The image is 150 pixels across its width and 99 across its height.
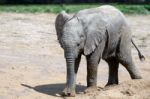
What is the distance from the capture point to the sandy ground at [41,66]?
1055 centimetres

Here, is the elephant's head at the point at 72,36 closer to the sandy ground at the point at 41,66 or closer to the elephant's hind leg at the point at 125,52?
the sandy ground at the point at 41,66

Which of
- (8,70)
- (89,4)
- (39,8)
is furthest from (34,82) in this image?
(89,4)

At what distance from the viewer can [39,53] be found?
1605 centimetres

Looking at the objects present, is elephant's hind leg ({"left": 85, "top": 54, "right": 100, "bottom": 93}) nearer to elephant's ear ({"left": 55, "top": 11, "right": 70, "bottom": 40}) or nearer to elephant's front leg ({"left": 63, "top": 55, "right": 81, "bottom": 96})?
elephant's front leg ({"left": 63, "top": 55, "right": 81, "bottom": 96})

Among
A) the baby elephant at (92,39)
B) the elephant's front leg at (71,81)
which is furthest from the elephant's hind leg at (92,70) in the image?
the elephant's front leg at (71,81)

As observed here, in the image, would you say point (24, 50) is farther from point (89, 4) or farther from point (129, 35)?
point (89, 4)

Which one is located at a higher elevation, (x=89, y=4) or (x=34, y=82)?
(x=34, y=82)

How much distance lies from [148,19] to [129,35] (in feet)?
44.2

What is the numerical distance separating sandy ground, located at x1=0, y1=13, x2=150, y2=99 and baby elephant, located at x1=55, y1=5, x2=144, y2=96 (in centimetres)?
54

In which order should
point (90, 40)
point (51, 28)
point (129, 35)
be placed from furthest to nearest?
point (51, 28), point (129, 35), point (90, 40)

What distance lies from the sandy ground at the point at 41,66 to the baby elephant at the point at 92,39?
537mm

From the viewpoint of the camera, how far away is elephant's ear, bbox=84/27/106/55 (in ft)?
34.2

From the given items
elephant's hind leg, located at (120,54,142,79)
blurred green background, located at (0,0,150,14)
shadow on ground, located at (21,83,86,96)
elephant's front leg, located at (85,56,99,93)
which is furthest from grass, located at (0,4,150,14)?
elephant's front leg, located at (85,56,99,93)

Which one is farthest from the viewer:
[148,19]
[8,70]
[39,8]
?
[39,8]
